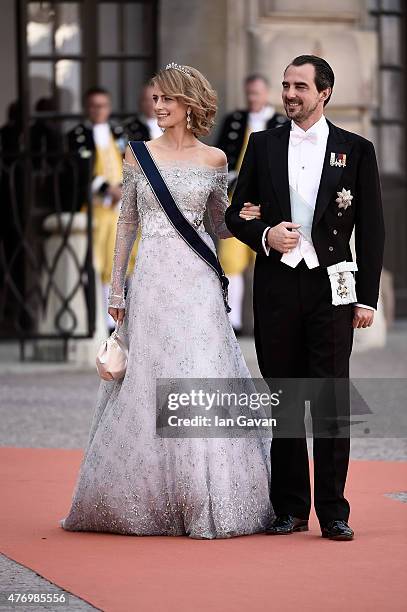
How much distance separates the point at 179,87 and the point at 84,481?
144 cm

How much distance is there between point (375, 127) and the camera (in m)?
15.5

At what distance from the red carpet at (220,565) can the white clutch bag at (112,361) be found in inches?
22.3

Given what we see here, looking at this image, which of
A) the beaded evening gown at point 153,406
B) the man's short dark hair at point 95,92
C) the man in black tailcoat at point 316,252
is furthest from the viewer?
the man's short dark hair at point 95,92

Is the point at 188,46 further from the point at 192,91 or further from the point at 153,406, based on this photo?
the point at 153,406

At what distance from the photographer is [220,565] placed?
573 centimetres

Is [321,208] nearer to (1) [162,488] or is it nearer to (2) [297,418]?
(2) [297,418]

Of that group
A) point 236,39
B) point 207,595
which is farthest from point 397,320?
point 207,595

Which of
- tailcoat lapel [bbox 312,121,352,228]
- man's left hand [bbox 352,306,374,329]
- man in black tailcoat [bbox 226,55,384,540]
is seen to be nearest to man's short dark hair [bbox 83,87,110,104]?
man in black tailcoat [bbox 226,55,384,540]

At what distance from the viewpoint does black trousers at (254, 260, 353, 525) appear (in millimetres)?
6094

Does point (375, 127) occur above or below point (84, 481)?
above

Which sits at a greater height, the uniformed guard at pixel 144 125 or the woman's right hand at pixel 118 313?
the uniformed guard at pixel 144 125

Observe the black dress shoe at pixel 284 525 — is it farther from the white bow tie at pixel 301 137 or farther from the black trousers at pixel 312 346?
the white bow tie at pixel 301 137

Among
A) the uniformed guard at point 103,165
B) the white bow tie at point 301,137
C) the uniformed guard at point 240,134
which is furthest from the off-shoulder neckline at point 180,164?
the uniformed guard at point 240,134

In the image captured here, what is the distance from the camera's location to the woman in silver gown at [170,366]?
629 cm
